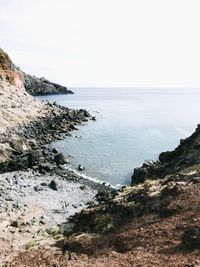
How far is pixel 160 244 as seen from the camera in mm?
20062

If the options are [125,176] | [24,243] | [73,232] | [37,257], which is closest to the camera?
[37,257]

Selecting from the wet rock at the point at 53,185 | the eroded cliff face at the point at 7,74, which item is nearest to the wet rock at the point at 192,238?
the wet rock at the point at 53,185

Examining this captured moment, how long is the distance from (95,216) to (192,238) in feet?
30.3

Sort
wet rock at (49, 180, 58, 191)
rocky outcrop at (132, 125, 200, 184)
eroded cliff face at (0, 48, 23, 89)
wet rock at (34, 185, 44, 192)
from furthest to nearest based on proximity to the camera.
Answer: eroded cliff face at (0, 48, 23, 89) → wet rock at (49, 180, 58, 191) → wet rock at (34, 185, 44, 192) → rocky outcrop at (132, 125, 200, 184)

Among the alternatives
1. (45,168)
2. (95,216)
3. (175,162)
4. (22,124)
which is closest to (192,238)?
(95,216)

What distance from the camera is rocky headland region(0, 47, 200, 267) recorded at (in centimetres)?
2002

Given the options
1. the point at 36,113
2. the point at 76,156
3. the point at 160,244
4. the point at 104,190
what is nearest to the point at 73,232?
the point at 160,244

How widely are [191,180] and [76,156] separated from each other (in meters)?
31.3

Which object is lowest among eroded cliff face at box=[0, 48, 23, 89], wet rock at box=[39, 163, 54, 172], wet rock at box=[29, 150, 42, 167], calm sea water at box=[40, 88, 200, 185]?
calm sea water at box=[40, 88, 200, 185]

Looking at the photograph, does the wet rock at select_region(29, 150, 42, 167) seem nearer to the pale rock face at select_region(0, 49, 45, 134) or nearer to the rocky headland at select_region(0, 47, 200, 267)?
the rocky headland at select_region(0, 47, 200, 267)

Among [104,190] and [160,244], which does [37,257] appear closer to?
[160,244]

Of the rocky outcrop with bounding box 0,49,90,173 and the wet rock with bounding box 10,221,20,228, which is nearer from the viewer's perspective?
the wet rock with bounding box 10,221,20,228

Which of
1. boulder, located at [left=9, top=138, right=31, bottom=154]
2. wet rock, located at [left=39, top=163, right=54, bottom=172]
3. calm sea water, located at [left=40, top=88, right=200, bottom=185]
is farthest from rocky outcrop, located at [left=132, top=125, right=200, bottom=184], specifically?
boulder, located at [left=9, top=138, right=31, bottom=154]

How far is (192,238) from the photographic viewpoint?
1920 centimetres
